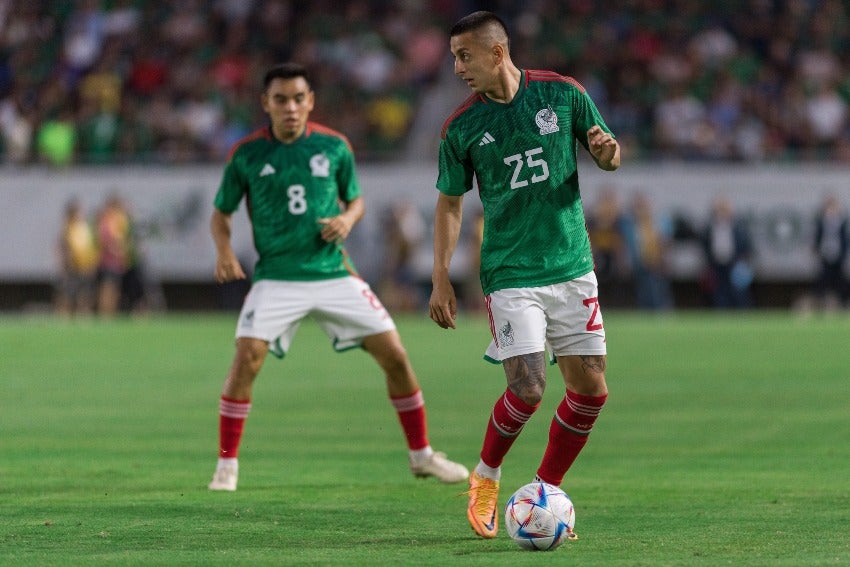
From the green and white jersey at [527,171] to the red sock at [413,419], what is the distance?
2.31m

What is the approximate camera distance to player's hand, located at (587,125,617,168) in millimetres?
7195

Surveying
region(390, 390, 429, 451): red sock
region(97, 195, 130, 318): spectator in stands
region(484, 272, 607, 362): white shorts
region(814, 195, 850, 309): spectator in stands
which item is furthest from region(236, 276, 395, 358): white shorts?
region(97, 195, 130, 318): spectator in stands

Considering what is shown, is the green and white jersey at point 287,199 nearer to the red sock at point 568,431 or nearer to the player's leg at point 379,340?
the player's leg at point 379,340

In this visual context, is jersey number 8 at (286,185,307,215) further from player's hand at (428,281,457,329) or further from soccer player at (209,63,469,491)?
player's hand at (428,281,457,329)

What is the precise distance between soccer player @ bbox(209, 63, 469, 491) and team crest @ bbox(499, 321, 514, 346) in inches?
86.2

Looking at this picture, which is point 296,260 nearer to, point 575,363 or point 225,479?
point 225,479

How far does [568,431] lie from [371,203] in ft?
74.2

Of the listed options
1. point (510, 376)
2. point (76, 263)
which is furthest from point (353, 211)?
point (76, 263)

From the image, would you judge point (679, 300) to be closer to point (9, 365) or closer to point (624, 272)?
point (624, 272)

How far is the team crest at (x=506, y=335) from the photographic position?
7477 mm

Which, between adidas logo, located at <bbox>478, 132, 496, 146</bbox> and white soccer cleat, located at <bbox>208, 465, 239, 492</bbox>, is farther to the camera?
white soccer cleat, located at <bbox>208, 465, 239, 492</bbox>

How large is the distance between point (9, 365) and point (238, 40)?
53.0ft

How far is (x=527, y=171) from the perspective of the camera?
298 inches

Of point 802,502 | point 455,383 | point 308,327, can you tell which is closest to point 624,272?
point 308,327
